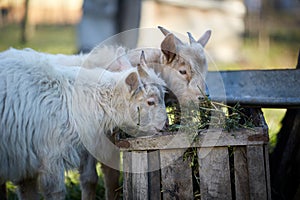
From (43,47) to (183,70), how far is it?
1052cm

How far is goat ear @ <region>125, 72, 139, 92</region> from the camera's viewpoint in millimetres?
4504

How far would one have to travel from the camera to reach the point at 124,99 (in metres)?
4.69

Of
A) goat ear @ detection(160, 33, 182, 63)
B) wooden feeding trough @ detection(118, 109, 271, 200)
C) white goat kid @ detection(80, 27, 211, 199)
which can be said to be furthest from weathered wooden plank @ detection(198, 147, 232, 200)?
goat ear @ detection(160, 33, 182, 63)

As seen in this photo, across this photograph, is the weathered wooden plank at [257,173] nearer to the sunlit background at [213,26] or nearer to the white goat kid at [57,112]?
the white goat kid at [57,112]

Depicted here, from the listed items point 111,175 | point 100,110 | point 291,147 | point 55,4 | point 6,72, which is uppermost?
point 55,4

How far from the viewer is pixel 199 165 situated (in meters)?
3.92

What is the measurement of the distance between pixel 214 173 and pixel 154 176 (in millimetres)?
464

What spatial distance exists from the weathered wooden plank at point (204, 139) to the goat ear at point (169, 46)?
153 cm

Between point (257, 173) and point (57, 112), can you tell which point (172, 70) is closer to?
point (57, 112)

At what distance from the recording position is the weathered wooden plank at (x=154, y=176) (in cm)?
400

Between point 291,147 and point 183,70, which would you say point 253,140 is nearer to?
point 291,147

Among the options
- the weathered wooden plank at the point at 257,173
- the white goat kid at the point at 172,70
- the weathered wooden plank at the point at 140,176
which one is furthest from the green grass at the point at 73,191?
the weathered wooden plank at the point at 257,173

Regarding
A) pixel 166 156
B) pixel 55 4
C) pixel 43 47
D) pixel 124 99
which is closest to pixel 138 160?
pixel 166 156

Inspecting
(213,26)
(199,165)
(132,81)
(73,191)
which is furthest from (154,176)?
(213,26)
